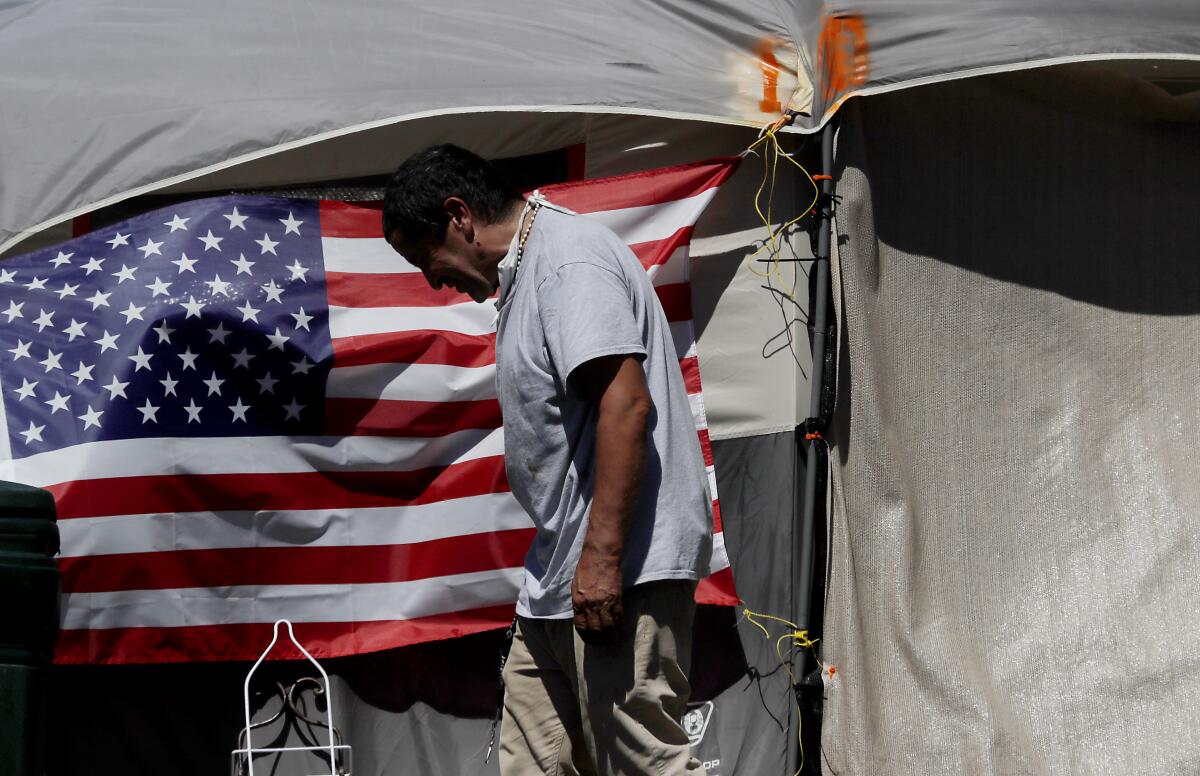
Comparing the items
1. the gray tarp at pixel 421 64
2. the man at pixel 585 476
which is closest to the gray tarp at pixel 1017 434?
the gray tarp at pixel 421 64

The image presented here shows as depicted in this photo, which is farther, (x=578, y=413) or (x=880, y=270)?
(x=880, y=270)

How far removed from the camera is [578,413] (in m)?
2.61

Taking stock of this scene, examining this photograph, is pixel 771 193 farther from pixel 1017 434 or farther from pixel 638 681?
pixel 638 681

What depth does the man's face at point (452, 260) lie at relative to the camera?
2.86 m

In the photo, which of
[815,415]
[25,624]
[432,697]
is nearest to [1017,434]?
[815,415]

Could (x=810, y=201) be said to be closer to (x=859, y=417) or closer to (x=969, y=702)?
(x=859, y=417)

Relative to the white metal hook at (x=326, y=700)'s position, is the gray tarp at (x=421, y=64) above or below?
above

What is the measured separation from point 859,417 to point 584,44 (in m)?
1.43

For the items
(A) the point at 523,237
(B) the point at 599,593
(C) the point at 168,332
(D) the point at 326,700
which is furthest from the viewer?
(D) the point at 326,700

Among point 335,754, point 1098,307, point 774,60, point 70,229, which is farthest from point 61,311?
point 1098,307

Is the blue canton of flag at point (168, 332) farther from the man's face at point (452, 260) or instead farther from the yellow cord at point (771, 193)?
the yellow cord at point (771, 193)

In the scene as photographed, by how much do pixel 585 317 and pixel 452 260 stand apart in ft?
1.59

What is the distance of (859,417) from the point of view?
3932 millimetres

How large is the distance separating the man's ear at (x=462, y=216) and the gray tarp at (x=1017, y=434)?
1.47 metres
